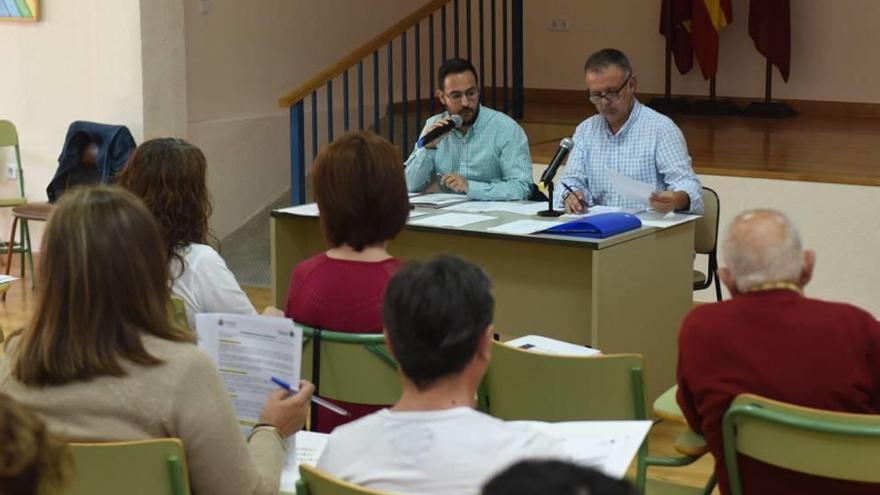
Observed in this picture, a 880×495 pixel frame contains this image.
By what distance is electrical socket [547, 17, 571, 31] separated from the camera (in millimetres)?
9820

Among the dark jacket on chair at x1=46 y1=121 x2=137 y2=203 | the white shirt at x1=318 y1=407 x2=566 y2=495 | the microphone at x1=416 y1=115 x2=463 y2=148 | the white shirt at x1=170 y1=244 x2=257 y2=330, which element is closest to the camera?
the white shirt at x1=318 y1=407 x2=566 y2=495

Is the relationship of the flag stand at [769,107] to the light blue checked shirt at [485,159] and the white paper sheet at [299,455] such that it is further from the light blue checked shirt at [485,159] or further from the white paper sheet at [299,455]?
the white paper sheet at [299,455]

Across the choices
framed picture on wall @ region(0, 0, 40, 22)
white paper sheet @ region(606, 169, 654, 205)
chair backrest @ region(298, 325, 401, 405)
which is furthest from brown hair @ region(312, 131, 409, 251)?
framed picture on wall @ region(0, 0, 40, 22)

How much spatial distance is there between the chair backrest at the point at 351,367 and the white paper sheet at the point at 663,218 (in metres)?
1.66

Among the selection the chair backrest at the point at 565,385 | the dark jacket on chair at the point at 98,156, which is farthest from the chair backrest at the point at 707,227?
the dark jacket on chair at the point at 98,156

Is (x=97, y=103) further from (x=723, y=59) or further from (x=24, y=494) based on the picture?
(x=24, y=494)

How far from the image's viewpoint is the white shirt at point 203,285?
122 inches

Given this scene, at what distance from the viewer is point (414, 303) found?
1835 mm

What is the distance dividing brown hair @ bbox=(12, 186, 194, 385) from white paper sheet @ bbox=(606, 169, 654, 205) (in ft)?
8.44

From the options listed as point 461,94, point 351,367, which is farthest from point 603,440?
point 461,94

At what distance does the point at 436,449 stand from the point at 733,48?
7.97m

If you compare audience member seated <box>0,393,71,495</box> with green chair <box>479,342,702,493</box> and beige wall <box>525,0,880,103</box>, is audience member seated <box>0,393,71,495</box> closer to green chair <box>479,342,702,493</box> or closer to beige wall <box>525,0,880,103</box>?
green chair <box>479,342,702,493</box>

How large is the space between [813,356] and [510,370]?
2.25ft

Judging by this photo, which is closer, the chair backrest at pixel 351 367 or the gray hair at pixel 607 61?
the chair backrest at pixel 351 367
